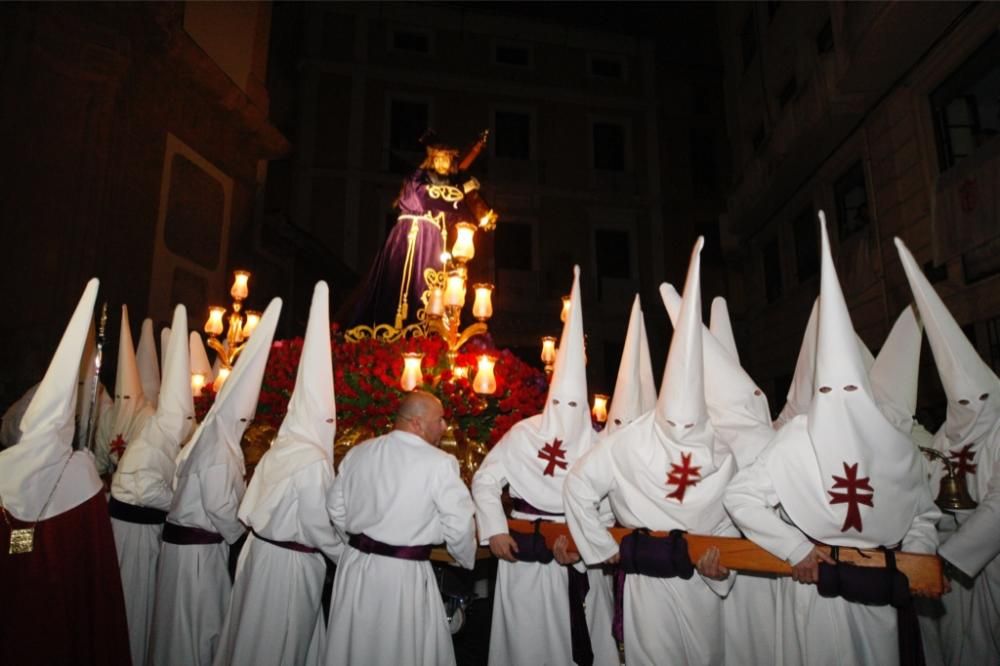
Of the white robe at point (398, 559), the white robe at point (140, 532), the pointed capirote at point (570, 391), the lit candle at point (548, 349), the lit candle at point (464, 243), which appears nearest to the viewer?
the white robe at point (398, 559)

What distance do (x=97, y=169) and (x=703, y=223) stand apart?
1875 centimetres

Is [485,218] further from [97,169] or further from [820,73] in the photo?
[820,73]

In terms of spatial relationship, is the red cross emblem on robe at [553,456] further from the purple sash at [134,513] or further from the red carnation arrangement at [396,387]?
the purple sash at [134,513]

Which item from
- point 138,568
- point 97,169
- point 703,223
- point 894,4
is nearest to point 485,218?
point 138,568

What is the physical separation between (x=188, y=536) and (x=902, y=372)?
5.36 m

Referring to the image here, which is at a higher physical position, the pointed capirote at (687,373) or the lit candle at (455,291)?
the lit candle at (455,291)

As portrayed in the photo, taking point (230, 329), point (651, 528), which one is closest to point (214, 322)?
point (230, 329)

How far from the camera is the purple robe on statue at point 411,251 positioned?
23.5ft

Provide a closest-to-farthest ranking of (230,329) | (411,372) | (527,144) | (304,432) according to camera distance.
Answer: (304,432)
(411,372)
(230,329)
(527,144)

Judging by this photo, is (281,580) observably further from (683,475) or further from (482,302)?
(482,302)

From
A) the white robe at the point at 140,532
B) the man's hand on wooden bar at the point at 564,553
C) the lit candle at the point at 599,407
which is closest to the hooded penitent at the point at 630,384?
the man's hand on wooden bar at the point at 564,553

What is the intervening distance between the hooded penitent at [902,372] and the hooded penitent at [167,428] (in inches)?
209

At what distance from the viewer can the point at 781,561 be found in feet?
9.86

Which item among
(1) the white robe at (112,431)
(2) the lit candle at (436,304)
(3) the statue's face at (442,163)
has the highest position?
(3) the statue's face at (442,163)
